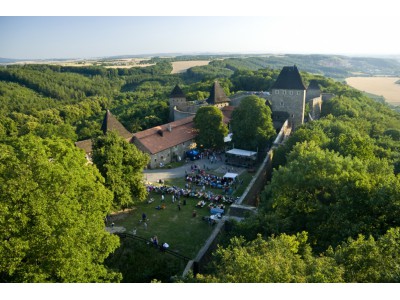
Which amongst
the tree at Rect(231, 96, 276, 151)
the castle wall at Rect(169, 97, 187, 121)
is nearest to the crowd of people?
the tree at Rect(231, 96, 276, 151)

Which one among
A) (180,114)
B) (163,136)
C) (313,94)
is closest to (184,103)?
(180,114)

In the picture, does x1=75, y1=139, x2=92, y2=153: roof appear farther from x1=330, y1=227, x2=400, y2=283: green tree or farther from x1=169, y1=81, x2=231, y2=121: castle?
x1=330, y1=227, x2=400, y2=283: green tree

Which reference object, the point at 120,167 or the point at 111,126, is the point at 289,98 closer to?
the point at 111,126

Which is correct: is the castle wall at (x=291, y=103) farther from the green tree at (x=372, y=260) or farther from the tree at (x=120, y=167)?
the green tree at (x=372, y=260)

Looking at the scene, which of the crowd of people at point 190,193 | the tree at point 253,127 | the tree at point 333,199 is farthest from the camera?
the tree at point 253,127

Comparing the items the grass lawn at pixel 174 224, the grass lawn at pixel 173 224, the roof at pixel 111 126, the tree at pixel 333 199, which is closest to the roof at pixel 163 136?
the roof at pixel 111 126

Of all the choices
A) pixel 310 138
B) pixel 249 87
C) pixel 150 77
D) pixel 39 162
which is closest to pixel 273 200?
pixel 39 162
